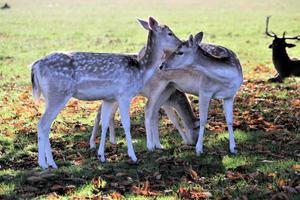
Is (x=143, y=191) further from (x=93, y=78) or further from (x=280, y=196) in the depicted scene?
(x=93, y=78)

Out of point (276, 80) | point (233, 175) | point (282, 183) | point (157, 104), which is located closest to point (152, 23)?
point (157, 104)

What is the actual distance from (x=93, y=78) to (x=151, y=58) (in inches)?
39.1

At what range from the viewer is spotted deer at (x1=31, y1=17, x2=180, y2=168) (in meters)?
7.38

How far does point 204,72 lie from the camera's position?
8195 mm

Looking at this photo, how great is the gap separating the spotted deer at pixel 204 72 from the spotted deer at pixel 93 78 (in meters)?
0.35

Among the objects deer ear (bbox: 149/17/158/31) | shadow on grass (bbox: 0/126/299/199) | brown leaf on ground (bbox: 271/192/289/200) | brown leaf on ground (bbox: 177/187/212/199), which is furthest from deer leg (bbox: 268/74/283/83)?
brown leaf on ground (bbox: 271/192/289/200)

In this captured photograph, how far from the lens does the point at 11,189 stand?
6.46 metres

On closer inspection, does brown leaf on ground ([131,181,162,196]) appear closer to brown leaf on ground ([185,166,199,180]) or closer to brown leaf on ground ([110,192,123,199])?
brown leaf on ground ([110,192,123,199])

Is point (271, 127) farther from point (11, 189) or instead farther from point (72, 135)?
point (11, 189)

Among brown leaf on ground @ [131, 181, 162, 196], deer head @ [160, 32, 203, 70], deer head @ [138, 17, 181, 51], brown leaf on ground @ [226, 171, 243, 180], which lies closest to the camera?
brown leaf on ground @ [131, 181, 162, 196]

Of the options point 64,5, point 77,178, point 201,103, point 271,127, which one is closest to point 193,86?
point 201,103

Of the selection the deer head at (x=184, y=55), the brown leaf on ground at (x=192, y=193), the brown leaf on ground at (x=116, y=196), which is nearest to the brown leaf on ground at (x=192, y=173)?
the brown leaf on ground at (x=192, y=193)

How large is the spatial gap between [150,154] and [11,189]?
229 centimetres

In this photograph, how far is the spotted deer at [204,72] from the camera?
316 inches
